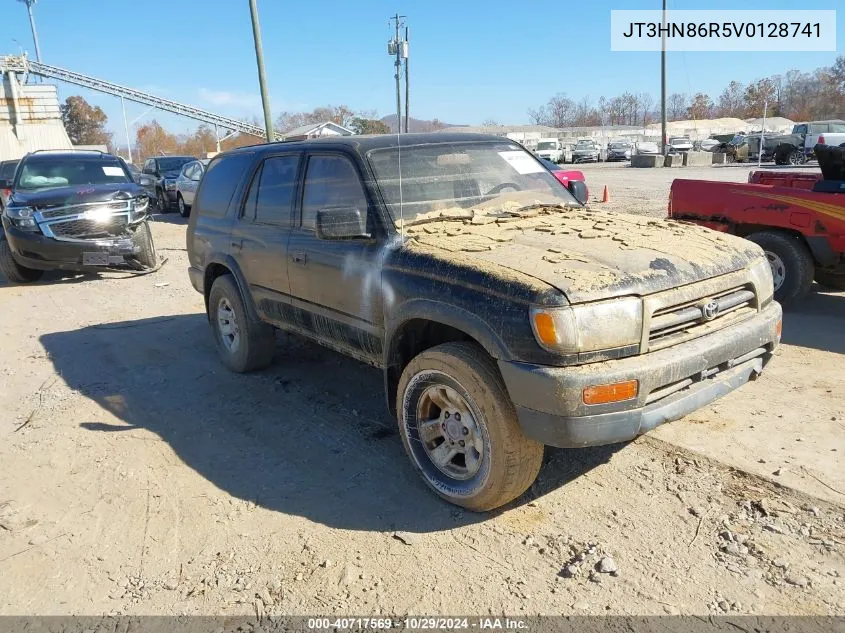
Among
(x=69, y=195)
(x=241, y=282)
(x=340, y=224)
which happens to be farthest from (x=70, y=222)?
(x=340, y=224)

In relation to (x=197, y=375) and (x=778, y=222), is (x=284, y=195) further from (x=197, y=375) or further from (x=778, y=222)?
(x=778, y=222)

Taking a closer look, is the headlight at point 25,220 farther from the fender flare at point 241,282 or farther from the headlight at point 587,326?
the headlight at point 587,326

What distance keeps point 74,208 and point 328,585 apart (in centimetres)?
832

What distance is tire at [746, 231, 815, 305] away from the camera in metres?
6.23

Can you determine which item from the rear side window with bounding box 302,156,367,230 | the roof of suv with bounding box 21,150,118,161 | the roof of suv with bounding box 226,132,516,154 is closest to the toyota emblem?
the rear side window with bounding box 302,156,367,230

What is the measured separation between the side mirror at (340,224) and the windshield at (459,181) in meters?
0.22

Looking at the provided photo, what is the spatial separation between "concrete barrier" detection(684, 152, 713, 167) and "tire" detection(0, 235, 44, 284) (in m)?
31.1

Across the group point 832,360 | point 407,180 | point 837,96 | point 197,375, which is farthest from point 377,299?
point 837,96

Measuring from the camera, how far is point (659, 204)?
1575cm

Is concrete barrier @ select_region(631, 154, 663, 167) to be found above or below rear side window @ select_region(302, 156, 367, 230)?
below

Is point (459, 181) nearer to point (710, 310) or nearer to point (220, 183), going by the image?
point (710, 310)

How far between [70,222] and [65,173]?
150 centimetres

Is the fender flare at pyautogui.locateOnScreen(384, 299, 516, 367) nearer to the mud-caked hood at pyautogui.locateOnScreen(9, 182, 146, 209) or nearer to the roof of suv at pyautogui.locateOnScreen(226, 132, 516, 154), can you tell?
the roof of suv at pyautogui.locateOnScreen(226, 132, 516, 154)

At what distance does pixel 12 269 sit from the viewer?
9.75 m
